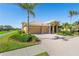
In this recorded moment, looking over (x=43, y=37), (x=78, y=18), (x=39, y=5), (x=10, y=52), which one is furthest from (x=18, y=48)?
(x=78, y=18)

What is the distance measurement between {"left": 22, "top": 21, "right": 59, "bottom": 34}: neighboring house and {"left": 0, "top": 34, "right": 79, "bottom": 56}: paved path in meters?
0.12

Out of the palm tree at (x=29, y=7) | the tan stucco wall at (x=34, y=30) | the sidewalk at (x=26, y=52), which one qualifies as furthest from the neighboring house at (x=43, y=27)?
the sidewalk at (x=26, y=52)

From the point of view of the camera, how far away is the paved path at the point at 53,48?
237 inches

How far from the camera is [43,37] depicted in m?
6.19

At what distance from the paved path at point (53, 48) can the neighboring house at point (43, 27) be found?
0.12m

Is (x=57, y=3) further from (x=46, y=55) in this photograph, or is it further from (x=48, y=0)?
(x=46, y=55)

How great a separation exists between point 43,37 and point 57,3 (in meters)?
0.87

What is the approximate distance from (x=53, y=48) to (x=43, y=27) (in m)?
0.55

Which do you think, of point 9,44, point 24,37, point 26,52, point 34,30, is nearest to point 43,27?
point 34,30

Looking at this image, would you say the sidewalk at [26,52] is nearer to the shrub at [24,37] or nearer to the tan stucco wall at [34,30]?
the shrub at [24,37]

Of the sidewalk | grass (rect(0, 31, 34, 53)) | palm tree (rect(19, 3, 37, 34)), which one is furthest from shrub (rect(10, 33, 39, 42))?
palm tree (rect(19, 3, 37, 34))

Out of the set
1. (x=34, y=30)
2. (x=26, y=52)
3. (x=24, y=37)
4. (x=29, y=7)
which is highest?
(x=29, y=7)

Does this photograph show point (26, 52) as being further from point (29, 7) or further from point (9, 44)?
point (29, 7)

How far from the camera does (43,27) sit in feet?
20.4
